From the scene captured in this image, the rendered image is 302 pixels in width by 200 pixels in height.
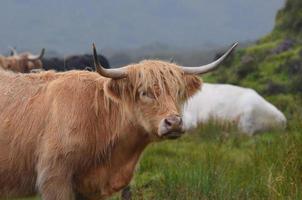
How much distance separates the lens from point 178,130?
6.52 m

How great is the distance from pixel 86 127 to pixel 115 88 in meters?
0.41

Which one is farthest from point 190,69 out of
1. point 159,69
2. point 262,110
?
point 262,110

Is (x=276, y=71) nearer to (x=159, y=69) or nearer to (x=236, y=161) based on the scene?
(x=236, y=161)

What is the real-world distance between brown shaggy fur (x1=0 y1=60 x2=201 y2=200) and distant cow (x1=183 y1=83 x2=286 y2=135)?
345 inches

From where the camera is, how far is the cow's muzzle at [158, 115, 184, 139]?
652 cm

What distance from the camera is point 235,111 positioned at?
17.3 metres

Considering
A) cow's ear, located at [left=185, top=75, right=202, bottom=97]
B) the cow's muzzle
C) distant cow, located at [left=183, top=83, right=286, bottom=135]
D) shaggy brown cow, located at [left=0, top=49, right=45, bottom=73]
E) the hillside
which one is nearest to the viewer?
the cow's muzzle

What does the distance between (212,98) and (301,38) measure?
37.8 ft

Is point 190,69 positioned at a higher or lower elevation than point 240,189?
higher

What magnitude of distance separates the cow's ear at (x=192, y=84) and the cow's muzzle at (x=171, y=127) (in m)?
0.71

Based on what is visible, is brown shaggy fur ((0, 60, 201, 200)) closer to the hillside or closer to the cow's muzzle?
the cow's muzzle

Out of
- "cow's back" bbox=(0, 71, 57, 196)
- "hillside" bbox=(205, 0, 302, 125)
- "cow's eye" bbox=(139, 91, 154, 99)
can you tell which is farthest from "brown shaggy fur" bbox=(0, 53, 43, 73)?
"cow's eye" bbox=(139, 91, 154, 99)

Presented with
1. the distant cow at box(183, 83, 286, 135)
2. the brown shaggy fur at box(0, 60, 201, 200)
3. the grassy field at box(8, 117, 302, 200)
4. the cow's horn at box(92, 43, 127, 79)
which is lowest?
the distant cow at box(183, 83, 286, 135)

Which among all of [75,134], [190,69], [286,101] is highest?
[190,69]
